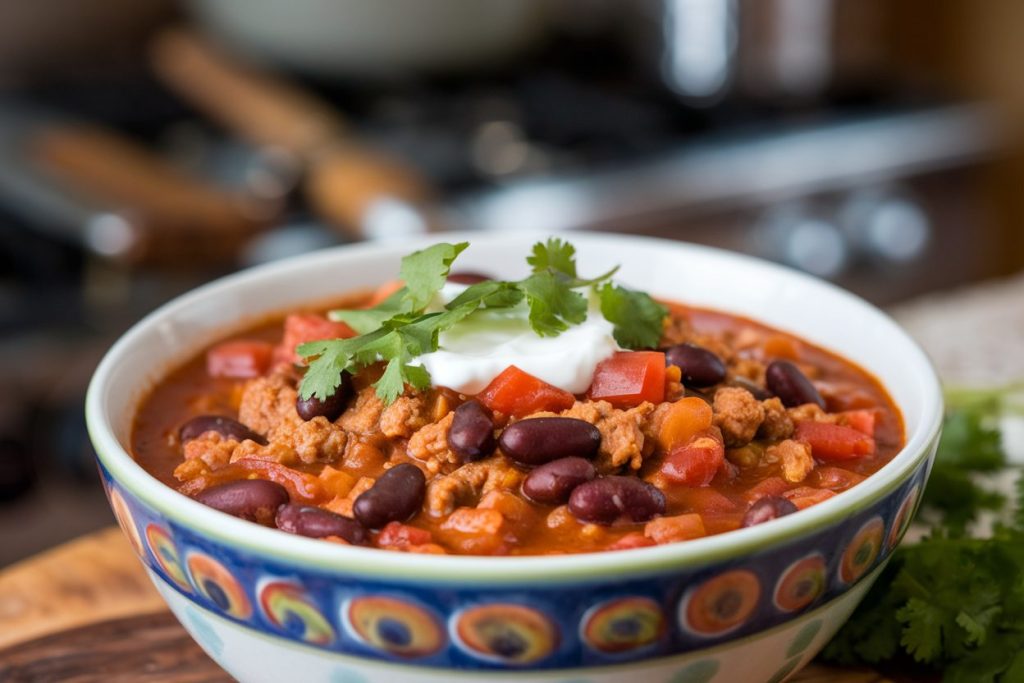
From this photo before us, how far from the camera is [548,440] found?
75.4 inches

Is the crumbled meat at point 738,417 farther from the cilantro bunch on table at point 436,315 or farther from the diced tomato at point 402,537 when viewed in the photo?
the diced tomato at point 402,537

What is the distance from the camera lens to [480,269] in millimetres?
2742

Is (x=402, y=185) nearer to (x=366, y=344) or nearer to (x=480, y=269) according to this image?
(x=480, y=269)

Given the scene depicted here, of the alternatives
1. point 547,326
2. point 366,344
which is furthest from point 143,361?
point 547,326

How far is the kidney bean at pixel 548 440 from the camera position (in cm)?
191

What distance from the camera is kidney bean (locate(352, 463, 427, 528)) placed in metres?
1.79

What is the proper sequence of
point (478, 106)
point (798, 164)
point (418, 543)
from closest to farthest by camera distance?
point (418, 543) → point (798, 164) → point (478, 106)

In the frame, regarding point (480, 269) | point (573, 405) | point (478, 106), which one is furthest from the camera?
point (478, 106)

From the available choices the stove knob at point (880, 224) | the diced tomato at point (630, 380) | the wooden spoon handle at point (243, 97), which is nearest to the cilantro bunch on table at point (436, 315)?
the diced tomato at point (630, 380)

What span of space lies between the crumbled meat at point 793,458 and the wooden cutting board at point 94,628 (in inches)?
16.5

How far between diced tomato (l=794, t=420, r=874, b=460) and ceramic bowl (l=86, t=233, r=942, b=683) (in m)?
0.10

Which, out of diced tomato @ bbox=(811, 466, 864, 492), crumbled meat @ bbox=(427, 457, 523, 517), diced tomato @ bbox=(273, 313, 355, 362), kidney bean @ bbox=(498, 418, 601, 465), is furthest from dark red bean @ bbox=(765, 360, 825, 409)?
diced tomato @ bbox=(273, 313, 355, 362)

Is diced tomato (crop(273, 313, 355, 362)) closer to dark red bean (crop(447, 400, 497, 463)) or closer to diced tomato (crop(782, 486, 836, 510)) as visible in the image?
dark red bean (crop(447, 400, 497, 463))

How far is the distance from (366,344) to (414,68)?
14.0 feet
